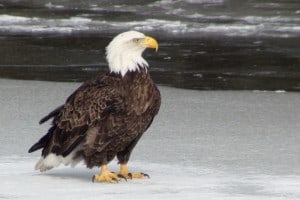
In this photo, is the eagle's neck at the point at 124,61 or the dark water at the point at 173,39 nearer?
the eagle's neck at the point at 124,61

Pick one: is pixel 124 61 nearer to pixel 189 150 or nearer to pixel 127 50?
pixel 127 50

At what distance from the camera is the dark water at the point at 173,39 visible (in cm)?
962

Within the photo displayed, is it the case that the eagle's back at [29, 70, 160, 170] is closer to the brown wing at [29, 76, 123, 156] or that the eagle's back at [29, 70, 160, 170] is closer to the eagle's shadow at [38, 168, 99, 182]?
the brown wing at [29, 76, 123, 156]

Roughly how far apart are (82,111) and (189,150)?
3.71 feet

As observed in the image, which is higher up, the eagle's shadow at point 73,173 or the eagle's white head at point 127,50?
the eagle's white head at point 127,50

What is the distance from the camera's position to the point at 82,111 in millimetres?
5199

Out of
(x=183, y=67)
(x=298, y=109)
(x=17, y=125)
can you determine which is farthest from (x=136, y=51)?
(x=183, y=67)

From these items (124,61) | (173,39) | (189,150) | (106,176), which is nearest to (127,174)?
(106,176)

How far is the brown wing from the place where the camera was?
516 centimetres

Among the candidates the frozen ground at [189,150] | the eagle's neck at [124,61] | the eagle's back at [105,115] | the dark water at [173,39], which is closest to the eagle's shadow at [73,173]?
the frozen ground at [189,150]

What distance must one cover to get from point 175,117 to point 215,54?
370cm

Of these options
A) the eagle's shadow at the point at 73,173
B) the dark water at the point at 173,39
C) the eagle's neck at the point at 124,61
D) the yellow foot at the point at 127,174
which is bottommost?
the dark water at the point at 173,39

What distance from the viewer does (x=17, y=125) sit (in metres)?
6.95

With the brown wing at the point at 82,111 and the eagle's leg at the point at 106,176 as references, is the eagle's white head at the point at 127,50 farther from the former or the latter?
the eagle's leg at the point at 106,176
